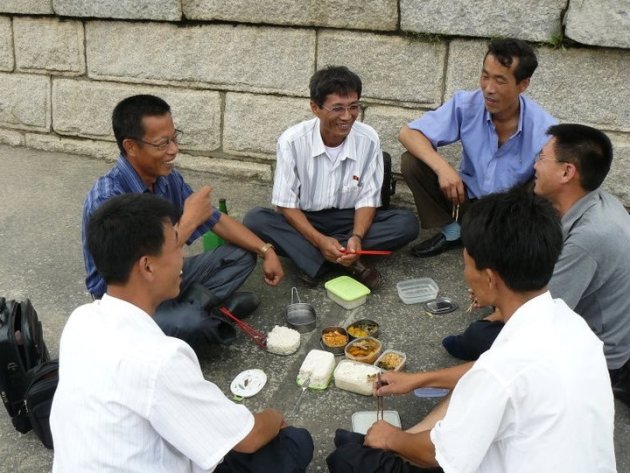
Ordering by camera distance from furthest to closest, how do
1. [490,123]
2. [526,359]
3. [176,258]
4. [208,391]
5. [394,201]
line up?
1. [394,201]
2. [490,123]
3. [176,258]
4. [208,391]
5. [526,359]

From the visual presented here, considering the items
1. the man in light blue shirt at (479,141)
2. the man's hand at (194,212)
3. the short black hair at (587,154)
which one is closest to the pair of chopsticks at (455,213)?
the man in light blue shirt at (479,141)

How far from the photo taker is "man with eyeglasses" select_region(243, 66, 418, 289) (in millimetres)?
4098

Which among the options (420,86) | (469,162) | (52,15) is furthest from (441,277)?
(52,15)

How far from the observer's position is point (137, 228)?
205cm

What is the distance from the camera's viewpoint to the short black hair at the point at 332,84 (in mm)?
3908

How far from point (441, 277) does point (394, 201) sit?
1.26m

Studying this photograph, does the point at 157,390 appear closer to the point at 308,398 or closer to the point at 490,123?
the point at 308,398

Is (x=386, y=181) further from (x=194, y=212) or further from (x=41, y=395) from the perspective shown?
(x=41, y=395)

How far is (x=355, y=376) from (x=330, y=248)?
3.61ft

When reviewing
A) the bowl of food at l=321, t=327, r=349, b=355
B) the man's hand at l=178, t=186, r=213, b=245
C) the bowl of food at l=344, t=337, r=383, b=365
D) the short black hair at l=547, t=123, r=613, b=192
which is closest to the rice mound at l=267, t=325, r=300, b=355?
the bowl of food at l=321, t=327, r=349, b=355

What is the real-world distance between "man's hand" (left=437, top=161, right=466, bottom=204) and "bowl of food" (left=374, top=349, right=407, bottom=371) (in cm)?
140

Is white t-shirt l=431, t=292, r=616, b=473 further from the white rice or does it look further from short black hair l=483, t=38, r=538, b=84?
short black hair l=483, t=38, r=538, b=84

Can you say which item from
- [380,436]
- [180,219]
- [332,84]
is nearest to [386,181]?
[332,84]

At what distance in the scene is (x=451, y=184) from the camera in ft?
13.9
